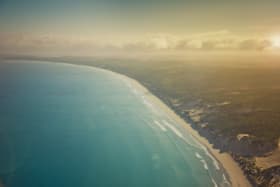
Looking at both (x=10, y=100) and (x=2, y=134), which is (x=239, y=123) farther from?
(x=10, y=100)

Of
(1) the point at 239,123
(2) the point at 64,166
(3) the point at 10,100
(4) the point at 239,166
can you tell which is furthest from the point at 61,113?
(4) the point at 239,166

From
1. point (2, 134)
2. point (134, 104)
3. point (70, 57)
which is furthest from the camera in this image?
point (70, 57)

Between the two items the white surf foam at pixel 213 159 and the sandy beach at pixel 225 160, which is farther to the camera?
the white surf foam at pixel 213 159

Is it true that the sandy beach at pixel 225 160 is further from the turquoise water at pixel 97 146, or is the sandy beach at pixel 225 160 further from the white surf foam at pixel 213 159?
the turquoise water at pixel 97 146

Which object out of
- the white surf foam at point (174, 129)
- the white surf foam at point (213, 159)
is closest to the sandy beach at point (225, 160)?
the white surf foam at point (213, 159)

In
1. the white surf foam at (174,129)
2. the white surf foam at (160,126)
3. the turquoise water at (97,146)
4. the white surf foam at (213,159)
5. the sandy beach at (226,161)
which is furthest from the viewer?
the white surf foam at (160,126)

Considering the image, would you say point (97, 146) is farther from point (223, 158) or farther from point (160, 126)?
point (223, 158)

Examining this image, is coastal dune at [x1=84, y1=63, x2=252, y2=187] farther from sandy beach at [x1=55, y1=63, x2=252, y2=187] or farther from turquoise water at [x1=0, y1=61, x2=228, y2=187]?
turquoise water at [x1=0, y1=61, x2=228, y2=187]

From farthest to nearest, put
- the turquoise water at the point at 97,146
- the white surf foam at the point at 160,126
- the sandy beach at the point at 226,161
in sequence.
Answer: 1. the white surf foam at the point at 160,126
2. the turquoise water at the point at 97,146
3. the sandy beach at the point at 226,161
